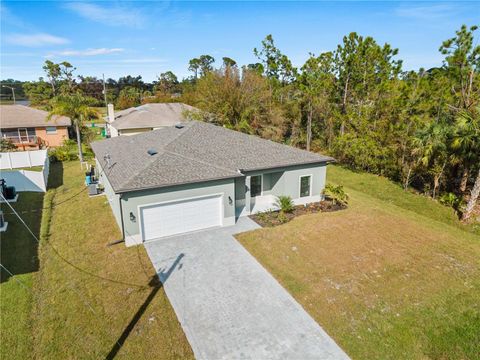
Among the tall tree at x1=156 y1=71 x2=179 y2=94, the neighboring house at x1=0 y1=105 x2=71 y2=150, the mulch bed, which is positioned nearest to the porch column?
the mulch bed

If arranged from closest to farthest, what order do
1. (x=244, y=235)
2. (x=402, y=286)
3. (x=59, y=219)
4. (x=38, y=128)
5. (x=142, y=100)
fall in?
(x=402, y=286)
(x=244, y=235)
(x=59, y=219)
(x=38, y=128)
(x=142, y=100)

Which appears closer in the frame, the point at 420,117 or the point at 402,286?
the point at 402,286

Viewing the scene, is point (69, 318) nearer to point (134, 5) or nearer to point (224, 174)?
point (224, 174)

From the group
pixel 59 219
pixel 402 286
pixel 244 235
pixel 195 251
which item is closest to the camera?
pixel 402 286

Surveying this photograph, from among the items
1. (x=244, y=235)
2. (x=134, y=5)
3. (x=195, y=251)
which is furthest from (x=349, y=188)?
(x=134, y=5)

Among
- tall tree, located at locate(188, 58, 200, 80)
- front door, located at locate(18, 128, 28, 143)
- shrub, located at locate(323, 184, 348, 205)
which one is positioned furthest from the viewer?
tall tree, located at locate(188, 58, 200, 80)

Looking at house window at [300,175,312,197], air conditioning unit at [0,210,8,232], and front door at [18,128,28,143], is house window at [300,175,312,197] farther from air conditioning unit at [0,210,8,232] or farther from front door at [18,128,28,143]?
front door at [18,128,28,143]

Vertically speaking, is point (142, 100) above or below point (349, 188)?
above
